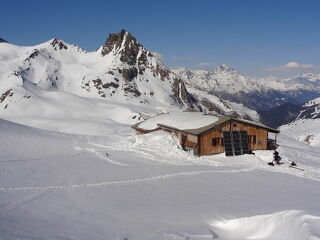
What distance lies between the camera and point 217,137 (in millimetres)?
42062

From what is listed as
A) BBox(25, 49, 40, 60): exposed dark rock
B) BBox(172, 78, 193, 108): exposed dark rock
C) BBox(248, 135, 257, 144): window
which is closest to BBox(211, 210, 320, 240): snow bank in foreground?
BBox(248, 135, 257, 144): window

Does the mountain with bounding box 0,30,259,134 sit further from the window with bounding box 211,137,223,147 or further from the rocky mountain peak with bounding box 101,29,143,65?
the window with bounding box 211,137,223,147

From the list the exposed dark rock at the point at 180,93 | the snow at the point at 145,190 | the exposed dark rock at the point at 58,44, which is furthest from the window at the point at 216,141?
the exposed dark rock at the point at 58,44

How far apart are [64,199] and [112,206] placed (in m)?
2.72

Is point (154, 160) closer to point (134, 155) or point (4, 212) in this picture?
point (134, 155)

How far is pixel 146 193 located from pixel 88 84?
5546 inches

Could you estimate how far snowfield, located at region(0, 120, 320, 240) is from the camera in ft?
49.1

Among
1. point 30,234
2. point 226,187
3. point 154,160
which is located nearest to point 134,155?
point 154,160

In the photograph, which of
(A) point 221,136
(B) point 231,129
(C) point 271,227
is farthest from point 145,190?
(B) point 231,129

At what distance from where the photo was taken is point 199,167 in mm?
34375

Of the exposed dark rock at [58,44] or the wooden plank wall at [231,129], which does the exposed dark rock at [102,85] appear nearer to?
the exposed dark rock at [58,44]

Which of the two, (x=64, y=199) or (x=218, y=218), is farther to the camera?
(x=64, y=199)

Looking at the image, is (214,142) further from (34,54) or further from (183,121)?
(34,54)

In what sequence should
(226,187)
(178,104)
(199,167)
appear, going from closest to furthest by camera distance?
(226,187)
(199,167)
(178,104)
